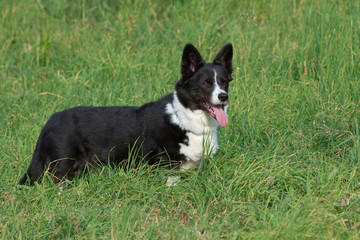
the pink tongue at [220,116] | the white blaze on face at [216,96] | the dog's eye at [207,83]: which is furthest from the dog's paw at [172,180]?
the dog's eye at [207,83]

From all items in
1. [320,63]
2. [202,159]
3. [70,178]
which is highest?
[320,63]

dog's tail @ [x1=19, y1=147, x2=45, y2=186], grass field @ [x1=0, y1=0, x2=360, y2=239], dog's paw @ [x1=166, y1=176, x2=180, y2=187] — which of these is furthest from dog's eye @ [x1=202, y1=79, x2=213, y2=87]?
dog's tail @ [x1=19, y1=147, x2=45, y2=186]

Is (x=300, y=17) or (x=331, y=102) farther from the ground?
(x=300, y=17)

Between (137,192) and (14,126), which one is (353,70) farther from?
(14,126)

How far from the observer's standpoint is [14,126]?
514cm

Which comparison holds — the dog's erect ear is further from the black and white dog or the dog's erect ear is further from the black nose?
the black nose

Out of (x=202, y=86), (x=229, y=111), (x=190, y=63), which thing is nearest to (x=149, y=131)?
(x=202, y=86)

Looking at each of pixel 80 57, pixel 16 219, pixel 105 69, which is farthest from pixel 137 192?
pixel 80 57

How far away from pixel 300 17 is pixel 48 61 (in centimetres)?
354

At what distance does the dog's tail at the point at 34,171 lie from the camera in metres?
4.04

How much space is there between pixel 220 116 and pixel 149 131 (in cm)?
62

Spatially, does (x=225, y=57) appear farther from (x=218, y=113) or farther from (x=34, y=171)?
(x=34, y=171)

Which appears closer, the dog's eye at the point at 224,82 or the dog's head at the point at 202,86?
the dog's head at the point at 202,86

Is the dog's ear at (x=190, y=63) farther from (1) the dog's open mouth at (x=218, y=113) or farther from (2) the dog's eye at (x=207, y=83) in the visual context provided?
(1) the dog's open mouth at (x=218, y=113)
